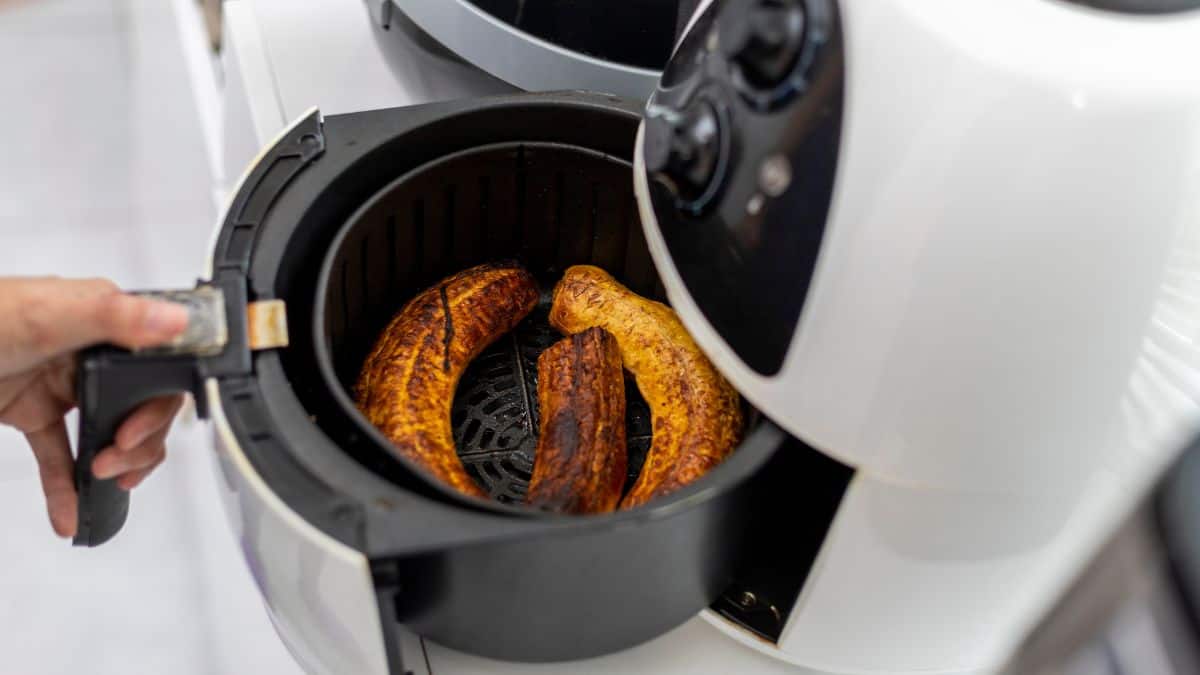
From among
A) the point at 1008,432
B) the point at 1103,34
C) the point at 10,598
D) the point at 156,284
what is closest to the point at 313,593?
the point at 1008,432

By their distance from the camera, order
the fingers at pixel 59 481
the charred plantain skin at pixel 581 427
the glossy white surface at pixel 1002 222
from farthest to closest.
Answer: the fingers at pixel 59 481 < the charred plantain skin at pixel 581 427 < the glossy white surface at pixel 1002 222

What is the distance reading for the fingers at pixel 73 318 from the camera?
0.56 m

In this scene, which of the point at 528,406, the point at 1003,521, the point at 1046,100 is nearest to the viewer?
the point at 1046,100

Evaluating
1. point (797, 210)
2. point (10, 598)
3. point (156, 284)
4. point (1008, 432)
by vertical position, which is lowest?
point (10, 598)

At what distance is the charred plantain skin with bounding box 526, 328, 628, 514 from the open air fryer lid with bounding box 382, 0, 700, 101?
0.24 meters

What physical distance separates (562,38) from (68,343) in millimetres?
471

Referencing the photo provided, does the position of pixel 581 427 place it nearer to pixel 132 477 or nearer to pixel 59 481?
pixel 132 477

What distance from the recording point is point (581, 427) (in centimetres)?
72

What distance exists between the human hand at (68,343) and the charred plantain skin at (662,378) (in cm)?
29

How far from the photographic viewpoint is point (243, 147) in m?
1.00

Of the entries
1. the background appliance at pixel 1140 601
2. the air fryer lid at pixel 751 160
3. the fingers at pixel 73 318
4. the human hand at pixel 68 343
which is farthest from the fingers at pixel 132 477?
the background appliance at pixel 1140 601

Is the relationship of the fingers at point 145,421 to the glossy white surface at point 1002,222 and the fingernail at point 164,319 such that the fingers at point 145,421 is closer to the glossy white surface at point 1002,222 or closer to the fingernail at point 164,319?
the fingernail at point 164,319

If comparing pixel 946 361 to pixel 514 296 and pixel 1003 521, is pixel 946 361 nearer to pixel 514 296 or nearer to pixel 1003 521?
pixel 1003 521

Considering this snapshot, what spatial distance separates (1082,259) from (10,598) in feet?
3.79
